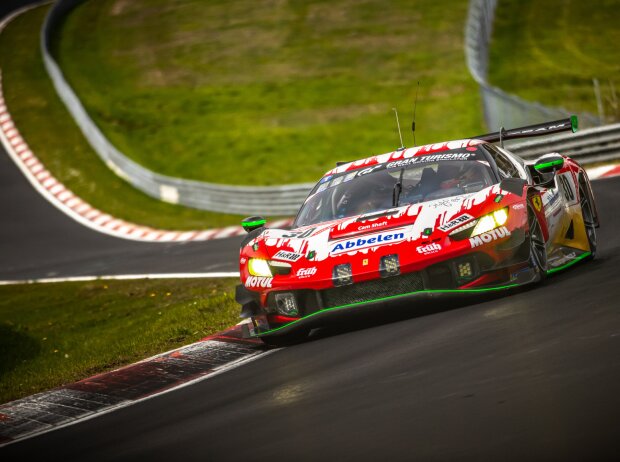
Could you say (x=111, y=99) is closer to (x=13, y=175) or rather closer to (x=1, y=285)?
(x=13, y=175)

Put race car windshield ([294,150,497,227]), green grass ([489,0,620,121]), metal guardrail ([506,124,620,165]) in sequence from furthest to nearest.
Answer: green grass ([489,0,620,121])
metal guardrail ([506,124,620,165])
race car windshield ([294,150,497,227])

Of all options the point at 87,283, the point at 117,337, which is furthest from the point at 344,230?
the point at 87,283

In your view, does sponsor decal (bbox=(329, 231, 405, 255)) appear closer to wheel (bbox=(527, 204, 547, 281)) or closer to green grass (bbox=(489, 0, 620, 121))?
wheel (bbox=(527, 204, 547, 281))

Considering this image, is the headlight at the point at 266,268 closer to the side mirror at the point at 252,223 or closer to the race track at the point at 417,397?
the race track at the point at 417,397

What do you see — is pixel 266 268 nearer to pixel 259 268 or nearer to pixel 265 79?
pixel 259 268

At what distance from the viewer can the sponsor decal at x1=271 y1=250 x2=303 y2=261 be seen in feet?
27.2

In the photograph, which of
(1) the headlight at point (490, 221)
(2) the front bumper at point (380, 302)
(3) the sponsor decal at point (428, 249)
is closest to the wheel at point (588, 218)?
(2) the front bumper at point (380, 302)

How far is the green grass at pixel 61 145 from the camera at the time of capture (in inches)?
866

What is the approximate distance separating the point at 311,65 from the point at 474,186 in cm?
2419

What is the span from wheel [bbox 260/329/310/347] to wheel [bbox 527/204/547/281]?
5.43ft

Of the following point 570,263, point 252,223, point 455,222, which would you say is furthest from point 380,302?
point 570,263

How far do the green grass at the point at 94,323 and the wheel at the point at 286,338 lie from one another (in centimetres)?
120

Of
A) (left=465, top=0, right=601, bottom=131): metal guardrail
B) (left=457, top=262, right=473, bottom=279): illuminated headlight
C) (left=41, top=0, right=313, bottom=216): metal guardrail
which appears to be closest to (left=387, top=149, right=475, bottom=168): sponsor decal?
(left=457, top=262, right=473, bottom=279): illuminated headlight

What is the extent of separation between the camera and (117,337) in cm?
1093
